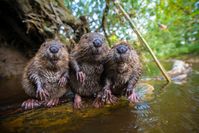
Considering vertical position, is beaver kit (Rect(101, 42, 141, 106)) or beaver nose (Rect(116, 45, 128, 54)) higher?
beaver nose (Rect(116, 45, 128, 54))

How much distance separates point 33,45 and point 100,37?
118 inches

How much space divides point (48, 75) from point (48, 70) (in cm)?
6

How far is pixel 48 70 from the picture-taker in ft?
11.3

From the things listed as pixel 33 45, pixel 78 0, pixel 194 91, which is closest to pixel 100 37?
pixel 194 91

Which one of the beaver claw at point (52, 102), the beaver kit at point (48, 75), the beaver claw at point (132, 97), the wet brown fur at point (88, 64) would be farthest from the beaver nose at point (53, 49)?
the beaver claw at point (132, 97)

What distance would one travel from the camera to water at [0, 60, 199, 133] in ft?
8.05

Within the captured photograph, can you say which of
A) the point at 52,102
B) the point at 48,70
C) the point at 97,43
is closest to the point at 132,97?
the point at 97,43

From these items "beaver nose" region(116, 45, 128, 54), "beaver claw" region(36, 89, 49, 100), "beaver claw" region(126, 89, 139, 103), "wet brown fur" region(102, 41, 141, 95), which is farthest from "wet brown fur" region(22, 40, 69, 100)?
"beaver claw" region(126, 89, 139, 103)

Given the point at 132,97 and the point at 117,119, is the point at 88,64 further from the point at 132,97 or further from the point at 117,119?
the point at 117,119

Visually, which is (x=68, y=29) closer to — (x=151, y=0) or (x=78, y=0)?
(x=78, y=0)

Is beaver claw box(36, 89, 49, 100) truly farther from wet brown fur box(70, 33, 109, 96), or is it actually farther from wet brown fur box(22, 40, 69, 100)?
wet brown fur box(70, 33, 109, 96)

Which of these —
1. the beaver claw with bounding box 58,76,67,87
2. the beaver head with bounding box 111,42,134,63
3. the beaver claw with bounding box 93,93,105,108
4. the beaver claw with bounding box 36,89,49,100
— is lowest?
the beaver claw with bounding box 93,93,105,108

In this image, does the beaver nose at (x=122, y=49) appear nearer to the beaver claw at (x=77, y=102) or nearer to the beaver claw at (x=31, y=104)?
the beaver claw at (x=77, y=102)

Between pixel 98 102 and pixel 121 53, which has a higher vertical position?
pixel 121 53
